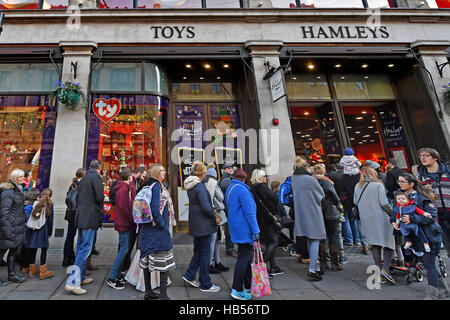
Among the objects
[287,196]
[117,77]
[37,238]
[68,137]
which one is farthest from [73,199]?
[117,77]

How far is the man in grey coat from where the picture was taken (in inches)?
171

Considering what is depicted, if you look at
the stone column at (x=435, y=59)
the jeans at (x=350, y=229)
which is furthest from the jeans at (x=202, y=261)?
the stone column at (x=435, y=59)

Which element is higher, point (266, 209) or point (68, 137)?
point (68, 137)

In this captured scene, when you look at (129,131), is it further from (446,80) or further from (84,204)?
(446,80)

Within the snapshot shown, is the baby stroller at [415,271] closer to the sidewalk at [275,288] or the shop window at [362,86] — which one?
the sidewalk at [275,288]

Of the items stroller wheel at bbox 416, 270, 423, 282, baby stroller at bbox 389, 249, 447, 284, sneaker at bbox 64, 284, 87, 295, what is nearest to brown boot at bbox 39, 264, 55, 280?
sneaker at bbox 64, 284, 87, 295

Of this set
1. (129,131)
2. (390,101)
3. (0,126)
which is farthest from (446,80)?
(0,126)

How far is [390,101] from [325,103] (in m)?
2.89

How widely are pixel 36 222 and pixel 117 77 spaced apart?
5782 millimetres

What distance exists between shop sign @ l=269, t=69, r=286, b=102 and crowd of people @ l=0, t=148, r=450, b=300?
11.0 feet

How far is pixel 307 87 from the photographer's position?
31.3ft

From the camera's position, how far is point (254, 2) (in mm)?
9258

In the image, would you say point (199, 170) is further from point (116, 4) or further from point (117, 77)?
point (116, 4)

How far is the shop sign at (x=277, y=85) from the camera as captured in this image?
7.33 metres
